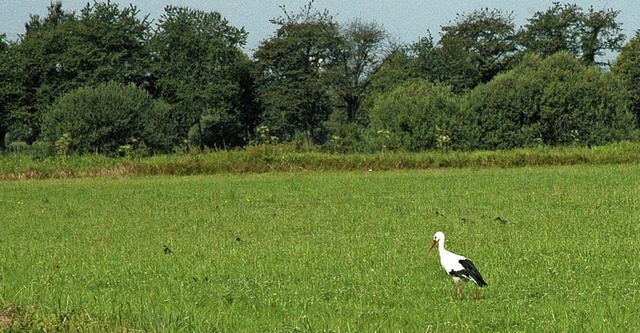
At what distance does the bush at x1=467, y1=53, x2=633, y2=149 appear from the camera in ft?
172

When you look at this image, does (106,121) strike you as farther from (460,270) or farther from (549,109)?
(460,270)

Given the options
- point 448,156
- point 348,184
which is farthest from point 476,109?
point 348,184

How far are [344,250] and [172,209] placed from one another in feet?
31.5

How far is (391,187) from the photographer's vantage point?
27.7 m

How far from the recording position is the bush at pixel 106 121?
52875mm

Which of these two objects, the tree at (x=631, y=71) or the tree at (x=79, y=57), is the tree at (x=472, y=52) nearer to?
the tree at (x=631, y=71)

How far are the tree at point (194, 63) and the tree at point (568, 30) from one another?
3002 centimetres

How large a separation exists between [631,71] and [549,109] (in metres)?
23.4

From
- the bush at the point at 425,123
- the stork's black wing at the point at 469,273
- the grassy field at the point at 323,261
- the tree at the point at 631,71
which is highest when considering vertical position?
the tree at the point at 631,71

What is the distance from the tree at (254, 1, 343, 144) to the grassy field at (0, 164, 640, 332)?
49.4 metres

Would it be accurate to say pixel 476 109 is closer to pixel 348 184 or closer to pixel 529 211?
pixel 348 184

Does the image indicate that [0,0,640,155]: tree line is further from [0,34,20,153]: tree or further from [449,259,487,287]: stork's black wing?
[449,259,487,287]: stork's black wing

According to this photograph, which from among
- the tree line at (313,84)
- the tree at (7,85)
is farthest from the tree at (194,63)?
the tree at (7,85)

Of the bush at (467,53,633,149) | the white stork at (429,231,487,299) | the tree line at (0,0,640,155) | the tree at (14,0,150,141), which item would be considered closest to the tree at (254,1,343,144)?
the tree line at (0,0,640,155)
